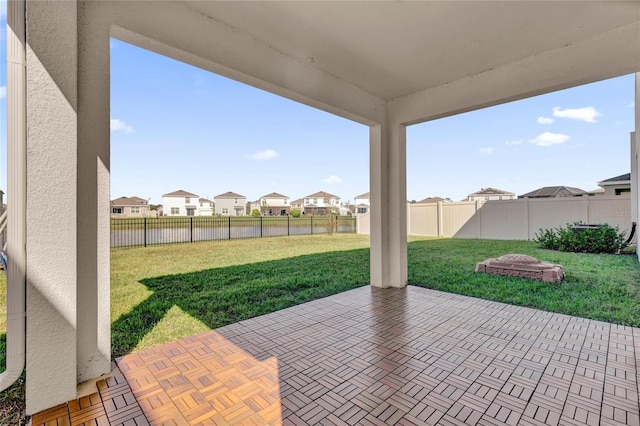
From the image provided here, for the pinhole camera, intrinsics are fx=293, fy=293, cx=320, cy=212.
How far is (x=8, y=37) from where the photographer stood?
1.85 metres

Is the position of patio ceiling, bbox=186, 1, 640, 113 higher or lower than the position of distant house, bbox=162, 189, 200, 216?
higher

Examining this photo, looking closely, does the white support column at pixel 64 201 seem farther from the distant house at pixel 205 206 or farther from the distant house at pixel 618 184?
the distant house at pixel 205 206

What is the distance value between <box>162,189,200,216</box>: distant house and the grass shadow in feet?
46.8

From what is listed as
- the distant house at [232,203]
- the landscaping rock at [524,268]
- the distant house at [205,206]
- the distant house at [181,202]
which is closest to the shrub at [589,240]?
the landscaping rock at [524,268]

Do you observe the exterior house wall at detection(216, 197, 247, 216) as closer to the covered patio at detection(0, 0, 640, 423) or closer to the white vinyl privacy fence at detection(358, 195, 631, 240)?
the white vinyl privacy fence at detection(358, 195, 631, 240)

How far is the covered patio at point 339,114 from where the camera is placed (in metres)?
1.86

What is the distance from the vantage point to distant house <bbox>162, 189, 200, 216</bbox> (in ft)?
61.8

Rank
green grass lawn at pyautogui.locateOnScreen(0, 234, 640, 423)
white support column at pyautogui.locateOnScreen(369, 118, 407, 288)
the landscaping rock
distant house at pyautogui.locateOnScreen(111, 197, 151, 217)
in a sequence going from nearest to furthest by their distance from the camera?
green grass lawn at pyautogui.locateOnScreen(0, 234, 640, 423) → white support column at pyautogui.locateOnScreen(369, 118, 407, 288) → the landscaping rock → distant house at pyautogui.locateOnScreen(111, 197, 151, 217)

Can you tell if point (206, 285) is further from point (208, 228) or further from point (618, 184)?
point (618, 184)

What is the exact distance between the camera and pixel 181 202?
19.6m

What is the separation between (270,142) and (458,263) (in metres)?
14.0

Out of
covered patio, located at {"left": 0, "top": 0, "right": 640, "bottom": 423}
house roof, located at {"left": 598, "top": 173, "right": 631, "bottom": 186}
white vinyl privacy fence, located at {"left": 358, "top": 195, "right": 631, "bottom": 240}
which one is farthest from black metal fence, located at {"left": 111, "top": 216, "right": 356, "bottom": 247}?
house roof, located at {"left": 598, "top": 173, "right": 631, "bottom": 186}

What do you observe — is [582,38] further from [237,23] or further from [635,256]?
[635,256]

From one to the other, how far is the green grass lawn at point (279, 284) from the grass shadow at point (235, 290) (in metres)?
0.01
